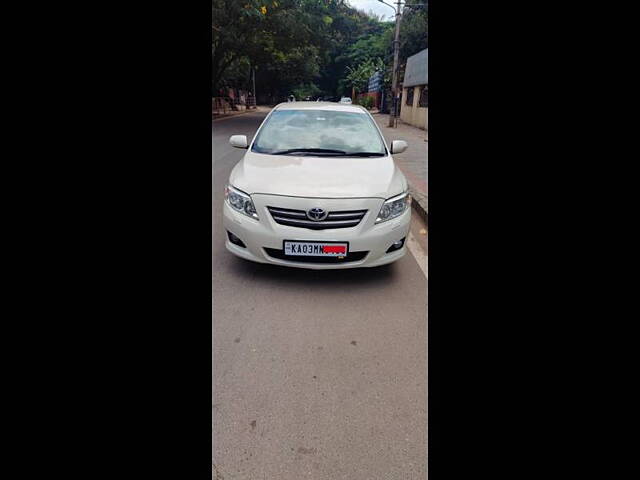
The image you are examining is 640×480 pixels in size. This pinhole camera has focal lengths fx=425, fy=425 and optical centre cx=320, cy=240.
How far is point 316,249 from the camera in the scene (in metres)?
3.20

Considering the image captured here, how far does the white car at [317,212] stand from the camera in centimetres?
320

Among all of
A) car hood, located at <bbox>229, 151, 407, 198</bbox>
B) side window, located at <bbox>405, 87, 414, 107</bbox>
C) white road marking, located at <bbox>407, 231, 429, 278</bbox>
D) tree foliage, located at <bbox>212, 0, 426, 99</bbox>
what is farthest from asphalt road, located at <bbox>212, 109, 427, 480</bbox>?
side window, located at <bbox>405, 87, 414, 107</bbox>

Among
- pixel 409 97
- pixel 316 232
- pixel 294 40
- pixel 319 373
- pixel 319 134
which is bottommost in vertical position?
pixel 319 373

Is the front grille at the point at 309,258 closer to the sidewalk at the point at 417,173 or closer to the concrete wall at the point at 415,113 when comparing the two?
the sidewalk at the point at 417,173

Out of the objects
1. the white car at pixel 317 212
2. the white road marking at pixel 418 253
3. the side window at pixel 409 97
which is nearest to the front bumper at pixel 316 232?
the white car at pixel 317 212

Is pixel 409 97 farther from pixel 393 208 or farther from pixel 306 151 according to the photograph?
pixel 393 208

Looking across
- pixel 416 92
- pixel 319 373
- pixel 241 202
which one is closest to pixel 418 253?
pixel 241 202

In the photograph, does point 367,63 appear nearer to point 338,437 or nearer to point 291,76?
point 291,76

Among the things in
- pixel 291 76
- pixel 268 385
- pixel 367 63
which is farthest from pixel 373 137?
pixel 367 63

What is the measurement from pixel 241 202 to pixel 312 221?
623 mm

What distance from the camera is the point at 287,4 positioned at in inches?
792

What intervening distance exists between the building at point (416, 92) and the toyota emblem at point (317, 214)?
1710 cm
